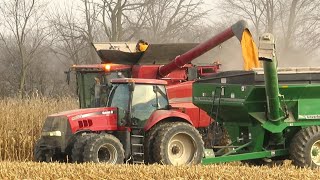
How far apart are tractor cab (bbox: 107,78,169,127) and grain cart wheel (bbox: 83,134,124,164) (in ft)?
1.85

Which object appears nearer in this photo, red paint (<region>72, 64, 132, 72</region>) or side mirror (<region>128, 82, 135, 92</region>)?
side mirror (<region>128, 82, 135, 92</region>)

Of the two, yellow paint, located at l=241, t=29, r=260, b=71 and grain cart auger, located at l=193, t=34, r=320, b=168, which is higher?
yellow paint, located at l=241, t=29, r=260, b=71

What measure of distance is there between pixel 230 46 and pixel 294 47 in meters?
8.69

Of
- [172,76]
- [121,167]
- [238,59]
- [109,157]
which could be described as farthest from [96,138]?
[238,59]

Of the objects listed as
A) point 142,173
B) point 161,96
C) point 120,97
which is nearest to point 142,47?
point 161,96

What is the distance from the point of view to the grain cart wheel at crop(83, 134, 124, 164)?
8.23 meters

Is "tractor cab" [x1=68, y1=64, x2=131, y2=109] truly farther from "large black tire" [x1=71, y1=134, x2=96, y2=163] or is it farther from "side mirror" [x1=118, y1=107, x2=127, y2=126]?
"large black tire" [x1=71, y1=134, x2=96, y2=163]

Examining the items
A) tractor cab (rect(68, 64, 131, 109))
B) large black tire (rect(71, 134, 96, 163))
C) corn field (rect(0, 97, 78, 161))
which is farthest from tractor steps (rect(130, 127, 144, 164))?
corn field (rect(0, 97, 78, 161))

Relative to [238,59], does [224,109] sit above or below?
below

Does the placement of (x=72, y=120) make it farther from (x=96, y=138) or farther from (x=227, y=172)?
(x=227, y=172)

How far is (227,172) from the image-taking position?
20.9 ft

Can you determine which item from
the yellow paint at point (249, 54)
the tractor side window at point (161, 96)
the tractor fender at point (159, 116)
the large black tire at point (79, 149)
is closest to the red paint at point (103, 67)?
the tractor side window at point (161, 96)

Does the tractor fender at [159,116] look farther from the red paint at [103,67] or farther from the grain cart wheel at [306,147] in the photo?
the red paint at [103,67]

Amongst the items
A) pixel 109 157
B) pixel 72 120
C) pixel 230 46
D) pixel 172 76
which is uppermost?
pixel 230 46
